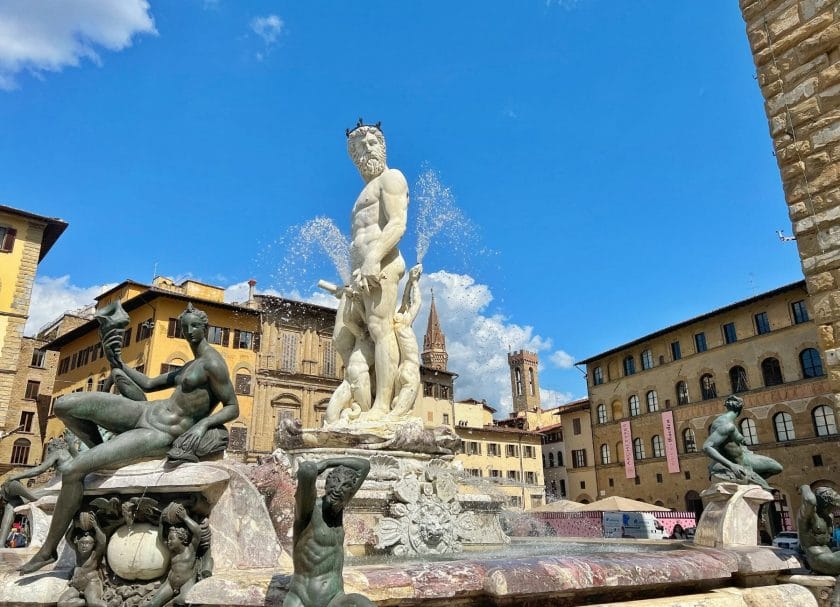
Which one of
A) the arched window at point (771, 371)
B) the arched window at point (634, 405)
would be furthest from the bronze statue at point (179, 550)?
the arched window at point (634, 405)

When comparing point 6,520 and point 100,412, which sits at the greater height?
point 100,412

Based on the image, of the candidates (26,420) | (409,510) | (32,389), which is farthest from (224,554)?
(32,389)

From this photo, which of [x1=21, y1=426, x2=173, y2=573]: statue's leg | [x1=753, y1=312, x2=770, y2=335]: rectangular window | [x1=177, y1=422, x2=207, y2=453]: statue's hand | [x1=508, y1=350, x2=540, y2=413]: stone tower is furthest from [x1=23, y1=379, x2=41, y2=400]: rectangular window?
[x1=508, y1=350, x2=540, y2=413]: stone tower

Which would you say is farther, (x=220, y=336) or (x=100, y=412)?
(x=220, y=336)

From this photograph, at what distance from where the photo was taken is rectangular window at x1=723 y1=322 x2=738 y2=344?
42.8 metres

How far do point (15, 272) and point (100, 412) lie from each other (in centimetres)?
3734

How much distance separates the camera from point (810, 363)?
Answer: 38.2 m

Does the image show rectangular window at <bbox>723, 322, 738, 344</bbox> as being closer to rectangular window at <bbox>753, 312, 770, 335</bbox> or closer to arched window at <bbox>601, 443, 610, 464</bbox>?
rectangular window at <bbox>753, 312, 770, 335</bbox>

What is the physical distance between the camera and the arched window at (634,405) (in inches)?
1976

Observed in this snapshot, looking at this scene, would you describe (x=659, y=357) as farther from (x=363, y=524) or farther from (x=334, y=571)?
(x=334, y=571)

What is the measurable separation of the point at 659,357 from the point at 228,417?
1931 inches

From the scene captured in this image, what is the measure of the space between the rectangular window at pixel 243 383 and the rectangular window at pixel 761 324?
3499 centimetres

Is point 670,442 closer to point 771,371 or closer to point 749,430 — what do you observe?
point 749,430

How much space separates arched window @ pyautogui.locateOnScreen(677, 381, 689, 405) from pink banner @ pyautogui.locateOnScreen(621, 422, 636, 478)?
4.87m
